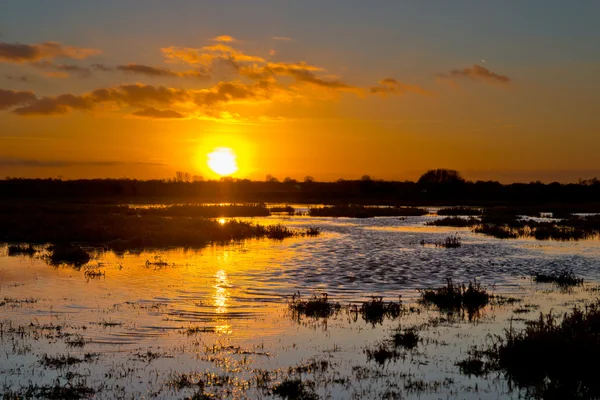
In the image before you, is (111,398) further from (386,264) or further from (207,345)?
(386,264)

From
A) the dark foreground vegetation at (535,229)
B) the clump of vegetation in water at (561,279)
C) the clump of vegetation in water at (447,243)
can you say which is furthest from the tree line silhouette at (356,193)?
the clump of vegetation in water at (561,279)

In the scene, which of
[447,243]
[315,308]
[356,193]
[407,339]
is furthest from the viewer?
[356,193]

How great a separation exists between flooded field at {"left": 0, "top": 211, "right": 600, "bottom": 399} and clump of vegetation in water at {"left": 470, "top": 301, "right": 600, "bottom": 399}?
1.38ft

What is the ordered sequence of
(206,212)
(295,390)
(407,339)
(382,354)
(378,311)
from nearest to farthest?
(295,390), (382,354), (407,339), (378,311), (206,212)

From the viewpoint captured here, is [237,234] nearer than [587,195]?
Yes

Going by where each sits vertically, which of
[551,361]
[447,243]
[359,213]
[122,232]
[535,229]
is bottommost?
[551,361]

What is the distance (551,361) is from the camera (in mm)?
10852

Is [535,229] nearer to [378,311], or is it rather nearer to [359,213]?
[359,213]

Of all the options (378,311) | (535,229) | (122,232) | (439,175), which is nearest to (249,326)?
(378,311)

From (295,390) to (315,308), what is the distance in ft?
22.5

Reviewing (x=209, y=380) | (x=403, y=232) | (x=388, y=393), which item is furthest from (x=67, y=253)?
(x=403, y=232)

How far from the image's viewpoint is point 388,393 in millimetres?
9664

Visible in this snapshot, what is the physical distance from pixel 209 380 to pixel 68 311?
777 centimetres

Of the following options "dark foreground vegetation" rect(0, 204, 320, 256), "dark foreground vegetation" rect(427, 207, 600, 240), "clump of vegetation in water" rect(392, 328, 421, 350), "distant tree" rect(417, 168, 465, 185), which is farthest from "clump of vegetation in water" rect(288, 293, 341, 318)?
"distant tree" rect(417, 168, 465, 185)
